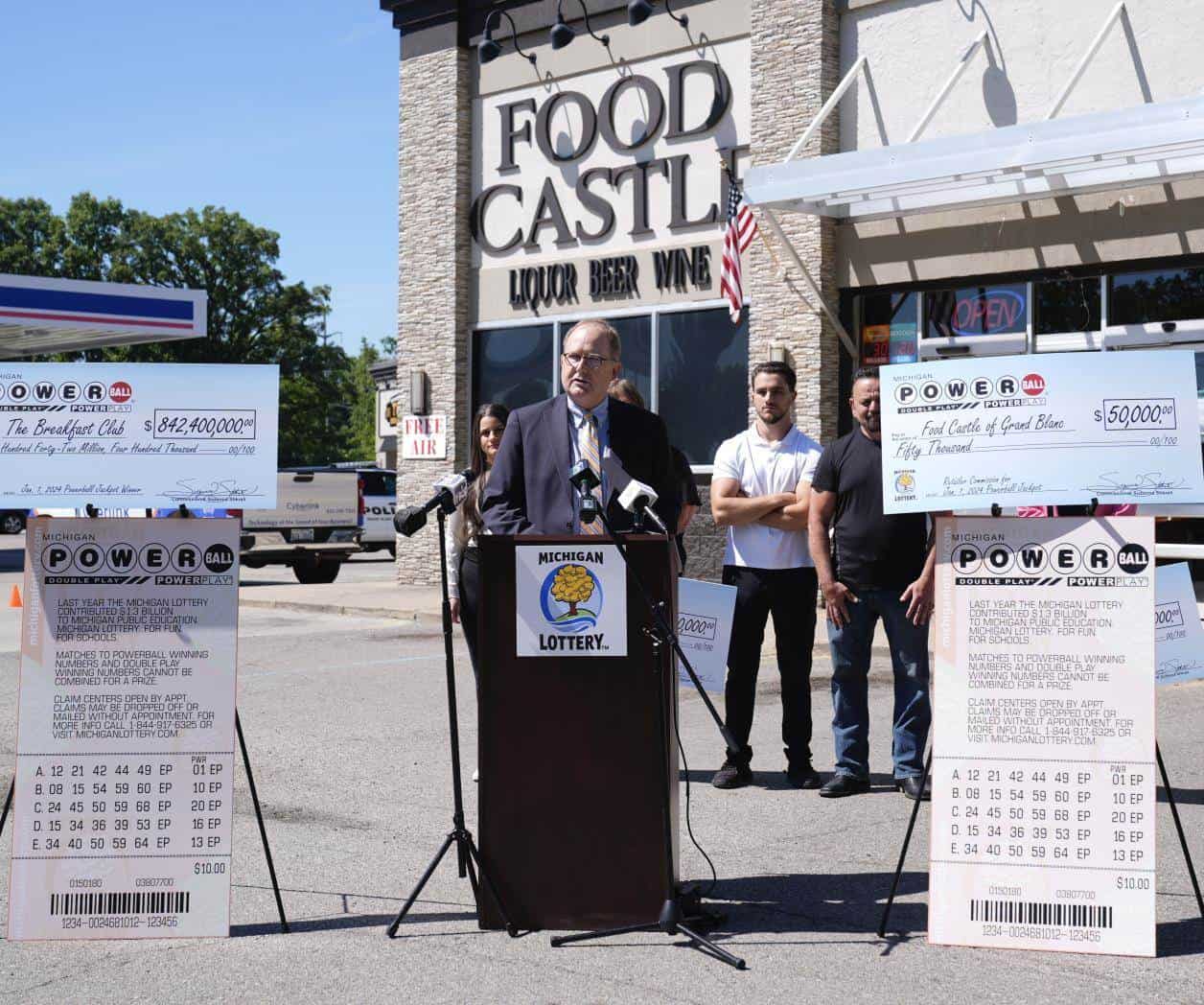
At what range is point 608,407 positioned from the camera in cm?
554

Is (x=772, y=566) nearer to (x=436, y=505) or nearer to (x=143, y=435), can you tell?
(x=436, y=505)

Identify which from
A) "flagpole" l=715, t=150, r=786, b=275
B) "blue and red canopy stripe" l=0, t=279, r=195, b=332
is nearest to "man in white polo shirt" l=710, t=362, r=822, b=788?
"flagpole" l=715, t=150, r=786, b=275

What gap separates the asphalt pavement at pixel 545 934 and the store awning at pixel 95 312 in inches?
727

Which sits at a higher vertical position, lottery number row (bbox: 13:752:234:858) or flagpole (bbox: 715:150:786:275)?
flagpole (bbox: 715:150:786:275)

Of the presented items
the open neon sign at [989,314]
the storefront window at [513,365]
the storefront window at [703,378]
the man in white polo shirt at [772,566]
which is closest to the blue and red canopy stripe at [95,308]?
the storefront window at [513,365]

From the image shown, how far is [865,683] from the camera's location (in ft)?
24.7

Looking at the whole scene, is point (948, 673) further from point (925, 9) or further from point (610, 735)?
point (925, 9)

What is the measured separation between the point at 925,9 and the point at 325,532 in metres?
12.5

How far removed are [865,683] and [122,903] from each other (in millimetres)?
3912

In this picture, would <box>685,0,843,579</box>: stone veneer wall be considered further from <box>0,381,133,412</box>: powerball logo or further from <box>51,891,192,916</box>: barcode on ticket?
<box>51,891,192,916</box>: barcode on ticket

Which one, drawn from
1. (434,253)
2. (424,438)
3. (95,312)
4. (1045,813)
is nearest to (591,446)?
(1045,813)

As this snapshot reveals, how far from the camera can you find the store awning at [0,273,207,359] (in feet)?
84.7

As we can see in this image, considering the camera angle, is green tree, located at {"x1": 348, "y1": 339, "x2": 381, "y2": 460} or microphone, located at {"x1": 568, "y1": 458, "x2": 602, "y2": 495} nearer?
microphone, located at {"x1": 568, "y1": 458, "x2": 602, "y2": 495}

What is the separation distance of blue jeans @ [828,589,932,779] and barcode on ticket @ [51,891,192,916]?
3.53 metres
